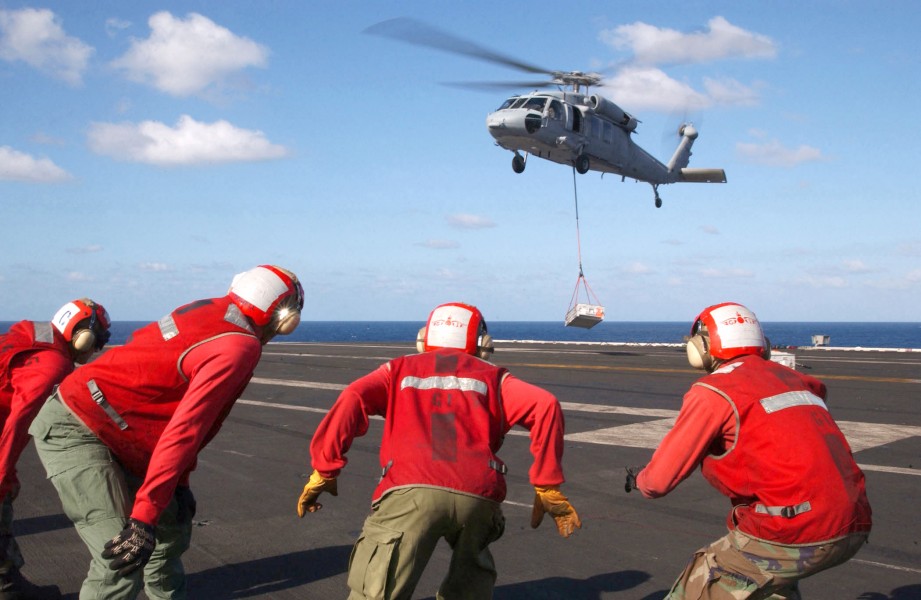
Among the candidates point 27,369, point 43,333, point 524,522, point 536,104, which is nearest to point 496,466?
point 27,369

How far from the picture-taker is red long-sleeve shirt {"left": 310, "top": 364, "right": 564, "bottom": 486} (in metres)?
3.71

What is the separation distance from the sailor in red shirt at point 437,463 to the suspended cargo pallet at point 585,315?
25.4m

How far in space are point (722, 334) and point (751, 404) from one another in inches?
19.6

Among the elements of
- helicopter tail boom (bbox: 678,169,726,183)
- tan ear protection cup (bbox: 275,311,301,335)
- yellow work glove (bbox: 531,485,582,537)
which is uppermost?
helicopter tail boom (bbox: 678,169,726,183)

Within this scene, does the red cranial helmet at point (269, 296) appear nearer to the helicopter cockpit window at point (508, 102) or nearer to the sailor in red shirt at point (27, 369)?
the sailor in red shirt at point (27, 369)

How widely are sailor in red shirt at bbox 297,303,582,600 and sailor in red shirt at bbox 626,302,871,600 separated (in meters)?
0.57

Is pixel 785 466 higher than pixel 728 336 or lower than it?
lower

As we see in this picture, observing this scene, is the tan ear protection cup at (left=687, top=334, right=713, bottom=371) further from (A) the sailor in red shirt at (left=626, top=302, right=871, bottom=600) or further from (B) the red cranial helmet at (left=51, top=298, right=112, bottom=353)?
(B) the red cranial helmet at (left=51, top=298, right=112, bottom=353)

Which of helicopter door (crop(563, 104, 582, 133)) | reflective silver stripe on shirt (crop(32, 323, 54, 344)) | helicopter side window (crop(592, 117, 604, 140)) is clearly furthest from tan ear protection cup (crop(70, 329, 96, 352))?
helicopter side window (crop(592, 117, 604, 140))

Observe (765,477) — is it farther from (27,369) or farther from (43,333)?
(43,333)

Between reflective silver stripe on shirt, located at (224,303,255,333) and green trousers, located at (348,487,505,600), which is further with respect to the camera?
reflective silver stripe on shirt, located at (224,303,255,333)

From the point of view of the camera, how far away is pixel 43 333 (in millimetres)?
5168

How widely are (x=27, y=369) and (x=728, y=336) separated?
3.82 m

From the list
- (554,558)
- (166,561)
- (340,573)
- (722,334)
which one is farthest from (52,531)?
(722,334)
